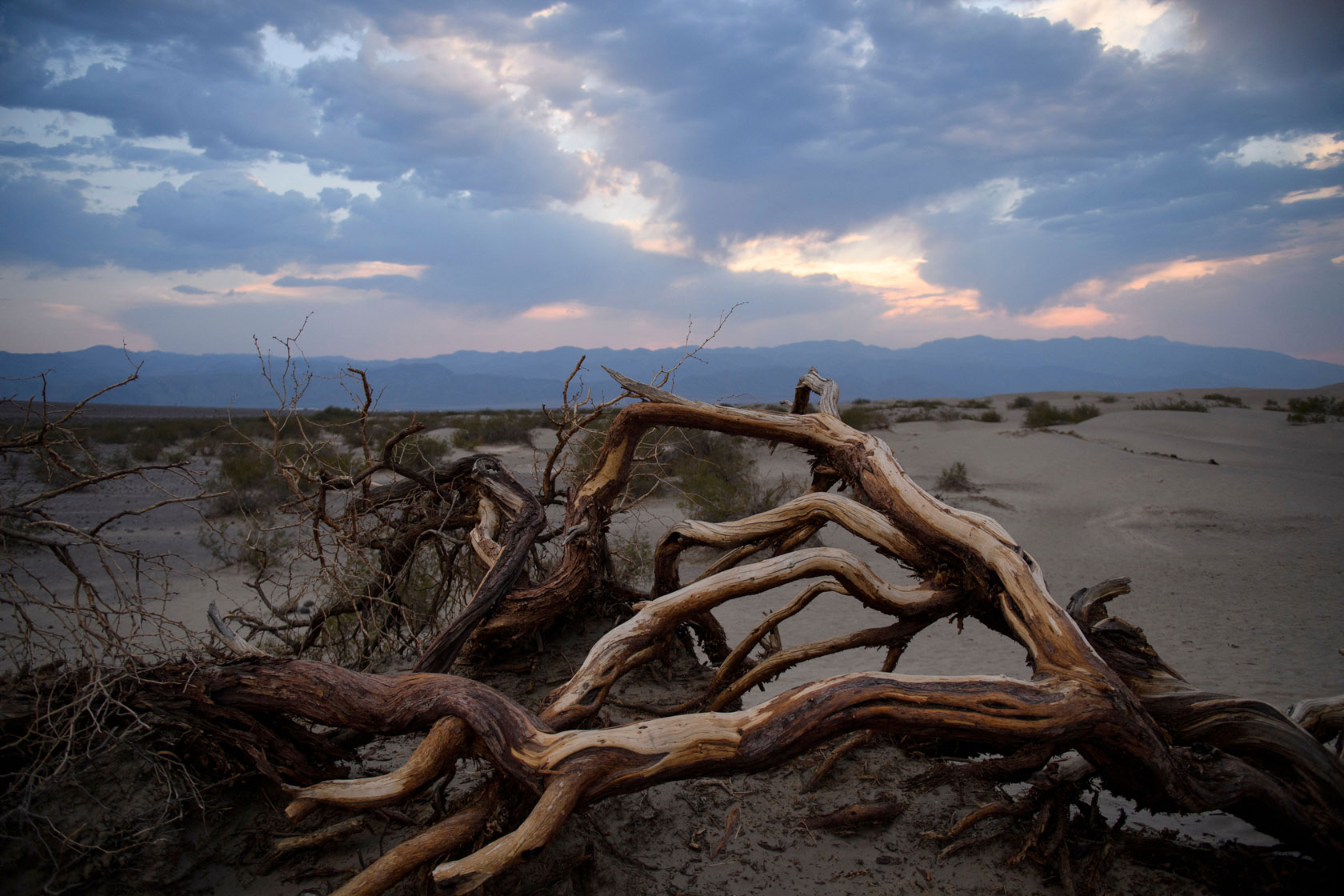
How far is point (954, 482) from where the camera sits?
41.6 feet

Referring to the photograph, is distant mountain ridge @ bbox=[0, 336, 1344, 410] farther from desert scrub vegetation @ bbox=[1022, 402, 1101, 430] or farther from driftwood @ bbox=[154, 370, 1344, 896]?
driftwood @ bbox=[154, 370, 1344, 896]

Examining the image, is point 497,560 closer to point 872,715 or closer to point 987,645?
point 872,715

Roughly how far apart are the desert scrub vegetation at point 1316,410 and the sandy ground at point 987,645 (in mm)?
4777

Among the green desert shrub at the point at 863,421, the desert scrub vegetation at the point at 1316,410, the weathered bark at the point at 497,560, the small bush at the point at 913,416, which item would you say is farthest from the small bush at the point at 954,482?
the desert scrub vegetation at the point at 1316,410

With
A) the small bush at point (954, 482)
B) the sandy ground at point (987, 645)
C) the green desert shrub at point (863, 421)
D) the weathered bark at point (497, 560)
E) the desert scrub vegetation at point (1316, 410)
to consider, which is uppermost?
the desert scrub vegetation at point (1316, 410)

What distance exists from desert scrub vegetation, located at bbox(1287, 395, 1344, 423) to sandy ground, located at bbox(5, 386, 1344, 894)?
4777mm

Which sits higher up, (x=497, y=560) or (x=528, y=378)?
(x=528, y=378)

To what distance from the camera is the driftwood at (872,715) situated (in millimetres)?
2037

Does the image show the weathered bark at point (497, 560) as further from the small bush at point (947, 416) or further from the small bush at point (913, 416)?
the small bush at point (947, 416)

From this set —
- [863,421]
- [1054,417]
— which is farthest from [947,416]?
[863,421]

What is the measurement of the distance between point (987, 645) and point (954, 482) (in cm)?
712

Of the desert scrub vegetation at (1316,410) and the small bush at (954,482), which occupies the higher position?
the desert scrub vegetation at (1316,410)

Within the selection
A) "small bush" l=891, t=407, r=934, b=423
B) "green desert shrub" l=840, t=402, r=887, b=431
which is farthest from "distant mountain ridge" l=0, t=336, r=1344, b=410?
"green desert shrub" l=840, t=402, r=887, b=431

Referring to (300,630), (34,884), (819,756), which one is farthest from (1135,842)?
(300,630)
